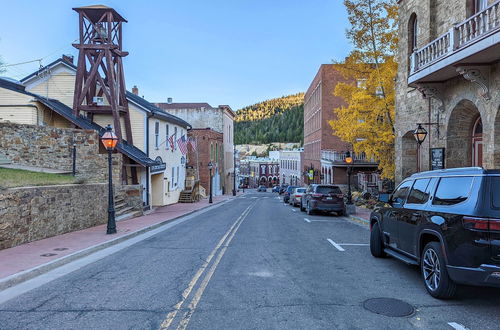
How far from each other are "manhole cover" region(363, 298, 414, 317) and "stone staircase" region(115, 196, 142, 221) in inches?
507

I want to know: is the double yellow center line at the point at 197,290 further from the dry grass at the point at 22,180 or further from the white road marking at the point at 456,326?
the dry grass at the point at 22,180

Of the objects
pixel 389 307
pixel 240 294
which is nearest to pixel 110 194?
pixel 240 294

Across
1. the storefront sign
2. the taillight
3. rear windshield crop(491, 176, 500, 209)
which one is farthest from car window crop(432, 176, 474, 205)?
the storefront sign

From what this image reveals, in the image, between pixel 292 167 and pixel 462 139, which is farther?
pixel 292 167

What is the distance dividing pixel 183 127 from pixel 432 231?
28959 mm

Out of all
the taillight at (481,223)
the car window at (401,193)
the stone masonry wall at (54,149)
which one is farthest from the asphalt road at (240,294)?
the stone masonry wall at (54,149)

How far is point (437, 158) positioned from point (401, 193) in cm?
688

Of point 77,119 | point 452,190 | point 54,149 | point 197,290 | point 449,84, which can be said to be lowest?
point 197,290

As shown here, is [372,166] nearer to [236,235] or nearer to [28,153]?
[236,235]

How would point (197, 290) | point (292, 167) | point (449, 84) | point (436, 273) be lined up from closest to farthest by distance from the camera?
1. point (436, 273)
2. point (197, 290)
3. point (449, 84)
4. point (292, 167)

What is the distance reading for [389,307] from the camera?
537cm

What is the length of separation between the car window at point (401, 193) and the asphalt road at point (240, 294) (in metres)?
1.38

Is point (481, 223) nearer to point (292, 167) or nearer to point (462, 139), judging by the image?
point (462, 139)

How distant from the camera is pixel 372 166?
3366cm
